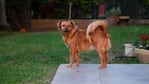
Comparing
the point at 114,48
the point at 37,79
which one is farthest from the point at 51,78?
the point at 114,48

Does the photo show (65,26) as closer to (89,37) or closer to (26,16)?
(89,37)

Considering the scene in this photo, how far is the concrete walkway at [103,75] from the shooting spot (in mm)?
5710

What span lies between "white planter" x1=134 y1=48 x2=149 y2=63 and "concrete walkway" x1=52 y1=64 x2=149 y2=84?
75cm

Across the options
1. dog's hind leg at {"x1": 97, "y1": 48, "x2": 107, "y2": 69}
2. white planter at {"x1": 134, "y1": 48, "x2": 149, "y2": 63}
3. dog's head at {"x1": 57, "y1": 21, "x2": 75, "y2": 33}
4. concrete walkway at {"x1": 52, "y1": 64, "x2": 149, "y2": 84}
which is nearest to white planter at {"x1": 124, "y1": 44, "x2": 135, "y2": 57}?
white planter at {"x1": 134, "y1": 48, "x2": 149, "y2": 63}

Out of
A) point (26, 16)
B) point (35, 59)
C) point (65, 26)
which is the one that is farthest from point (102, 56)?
point (26, 16)

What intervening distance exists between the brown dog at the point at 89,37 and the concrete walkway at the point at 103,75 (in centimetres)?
26

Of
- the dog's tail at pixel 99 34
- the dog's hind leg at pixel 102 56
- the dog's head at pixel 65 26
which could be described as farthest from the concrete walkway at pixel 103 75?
the dog's head at pixel 65 26

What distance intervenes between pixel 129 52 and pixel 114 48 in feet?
5.68

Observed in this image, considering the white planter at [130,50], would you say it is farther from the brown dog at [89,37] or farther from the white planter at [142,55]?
the brown dog at [89,37]

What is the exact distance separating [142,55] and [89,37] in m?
1.50

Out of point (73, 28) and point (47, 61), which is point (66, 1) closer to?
point (47, 61)

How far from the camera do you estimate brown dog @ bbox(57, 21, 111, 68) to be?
6613 millimetres

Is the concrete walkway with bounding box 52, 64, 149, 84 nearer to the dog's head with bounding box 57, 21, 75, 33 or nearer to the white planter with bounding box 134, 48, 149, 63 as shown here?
the dog's head with bounding box 57, 21, 75, 33

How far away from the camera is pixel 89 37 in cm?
665
